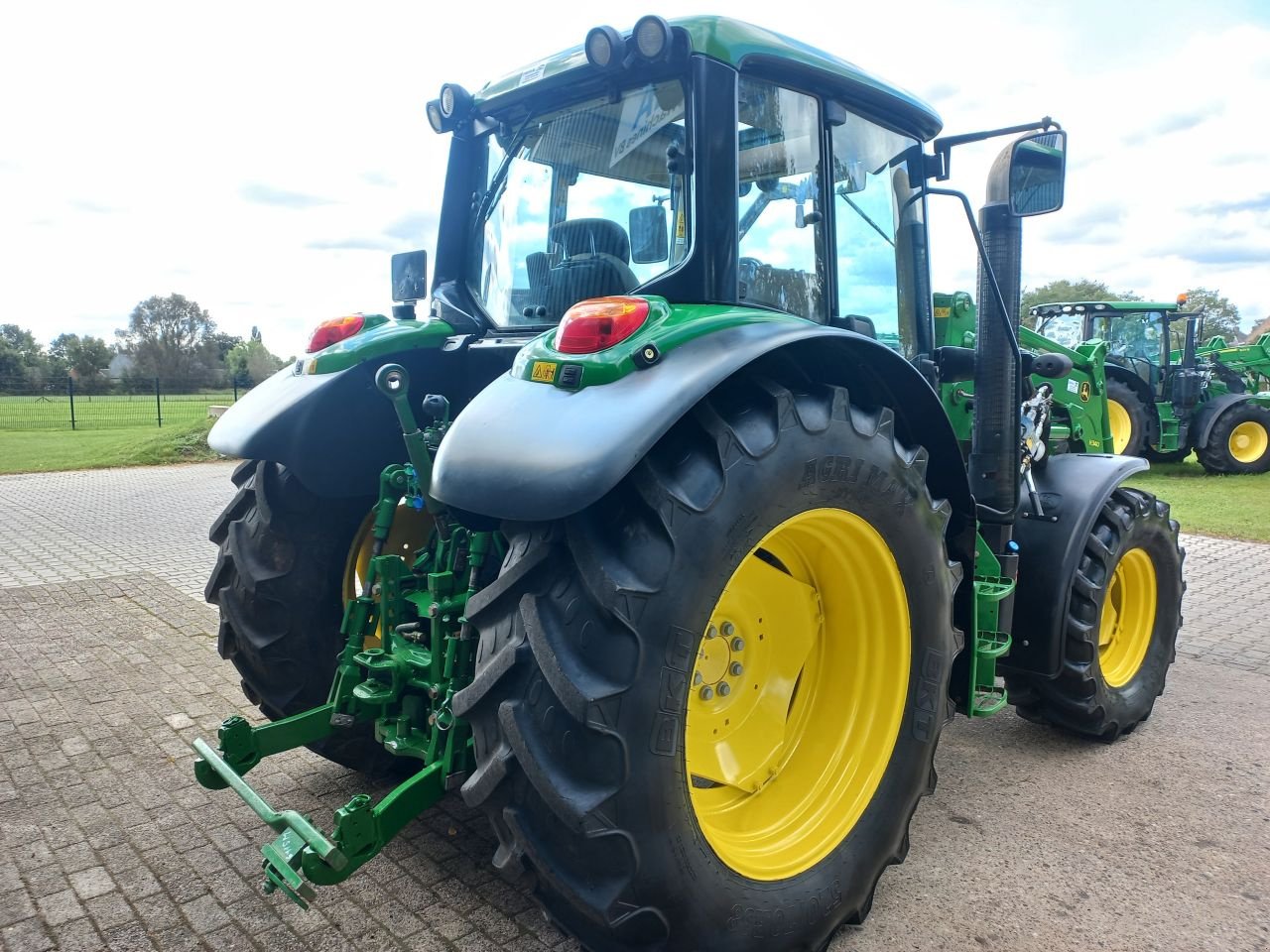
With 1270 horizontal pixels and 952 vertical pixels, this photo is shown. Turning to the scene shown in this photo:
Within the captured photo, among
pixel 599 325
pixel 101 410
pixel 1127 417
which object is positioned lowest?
pixel 1127 417

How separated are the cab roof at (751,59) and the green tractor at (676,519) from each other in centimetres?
2

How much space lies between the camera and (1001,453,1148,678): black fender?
3.30 m

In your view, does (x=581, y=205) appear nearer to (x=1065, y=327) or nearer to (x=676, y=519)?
(x=676, y=519)

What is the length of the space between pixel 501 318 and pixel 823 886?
1.98 meters

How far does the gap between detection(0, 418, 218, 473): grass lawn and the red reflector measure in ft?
40.1

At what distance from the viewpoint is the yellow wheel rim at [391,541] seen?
3.09 meters

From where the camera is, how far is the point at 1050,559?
3330 millimetres

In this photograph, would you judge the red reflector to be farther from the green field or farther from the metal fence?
the metal fence

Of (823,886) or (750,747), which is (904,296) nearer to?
(750,747)

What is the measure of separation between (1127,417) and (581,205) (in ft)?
39.5

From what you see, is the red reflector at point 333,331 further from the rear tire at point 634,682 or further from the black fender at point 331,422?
the rear tire at point 634,682

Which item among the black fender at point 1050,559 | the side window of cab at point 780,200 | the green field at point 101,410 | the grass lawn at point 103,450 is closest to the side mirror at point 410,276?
the side window of cab at point 780,200

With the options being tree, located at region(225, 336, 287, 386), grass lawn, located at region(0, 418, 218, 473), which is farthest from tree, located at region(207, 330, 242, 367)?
grass lawn, located at region(0, 418, 218, 473)

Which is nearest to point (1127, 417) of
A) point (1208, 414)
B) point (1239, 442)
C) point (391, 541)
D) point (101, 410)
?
point (1208, 414)
